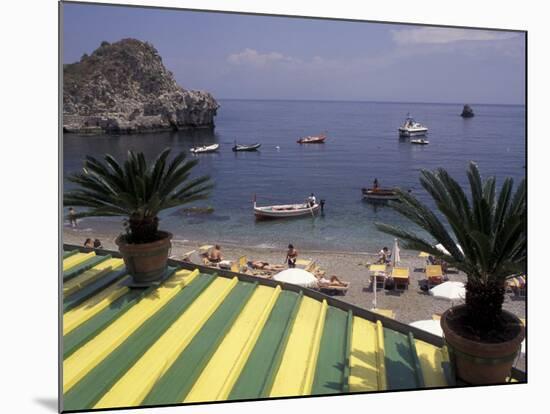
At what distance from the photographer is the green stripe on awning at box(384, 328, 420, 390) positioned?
5410 mm

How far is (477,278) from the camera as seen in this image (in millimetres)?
5059

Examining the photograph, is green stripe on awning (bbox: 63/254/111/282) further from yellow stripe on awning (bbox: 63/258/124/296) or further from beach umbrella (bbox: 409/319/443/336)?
beach umbrella (bbox: 409/319/443/336)

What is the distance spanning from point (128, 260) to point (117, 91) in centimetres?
334

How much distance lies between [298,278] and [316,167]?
1401cm

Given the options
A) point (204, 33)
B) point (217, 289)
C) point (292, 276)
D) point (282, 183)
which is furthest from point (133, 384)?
point (282, 183)

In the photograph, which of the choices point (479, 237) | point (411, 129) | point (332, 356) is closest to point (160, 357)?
point (332, 356)

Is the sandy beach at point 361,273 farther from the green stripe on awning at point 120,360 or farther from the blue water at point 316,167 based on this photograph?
the green stripe on awning at point 120,360

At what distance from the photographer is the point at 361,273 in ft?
52.2

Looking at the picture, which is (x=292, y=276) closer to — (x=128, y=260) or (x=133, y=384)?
(x=128, y=260)

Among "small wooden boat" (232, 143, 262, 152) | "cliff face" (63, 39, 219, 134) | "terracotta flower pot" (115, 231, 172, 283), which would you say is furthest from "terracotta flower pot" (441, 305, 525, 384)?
"small wooden boat" (232, 143, 262, 152)

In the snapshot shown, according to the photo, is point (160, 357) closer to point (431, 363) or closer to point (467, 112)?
point (431, 363)

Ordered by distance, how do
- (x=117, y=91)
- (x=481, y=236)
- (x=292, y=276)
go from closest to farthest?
(x=481, y=236), (x=117, y=91), (x=292, y=276)

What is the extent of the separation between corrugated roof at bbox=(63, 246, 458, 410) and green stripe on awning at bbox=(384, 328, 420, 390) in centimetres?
1

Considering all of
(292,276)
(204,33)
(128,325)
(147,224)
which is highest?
(204,33)
